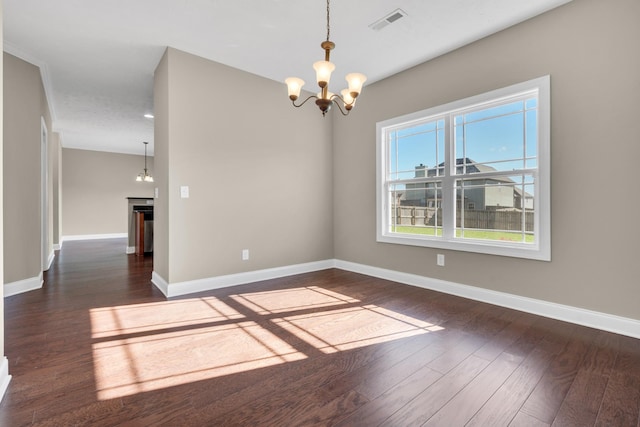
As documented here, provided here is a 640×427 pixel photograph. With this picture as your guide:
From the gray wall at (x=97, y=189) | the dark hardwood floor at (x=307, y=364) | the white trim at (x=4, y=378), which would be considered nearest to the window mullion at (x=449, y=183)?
the dark hardwood floor at (x=307, y=364)

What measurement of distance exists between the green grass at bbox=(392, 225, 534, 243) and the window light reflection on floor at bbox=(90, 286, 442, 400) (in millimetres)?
1288

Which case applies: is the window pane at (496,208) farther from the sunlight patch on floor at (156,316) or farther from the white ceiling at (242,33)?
the sunlight patch on floor at (156,316)

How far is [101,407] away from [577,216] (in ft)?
11.9

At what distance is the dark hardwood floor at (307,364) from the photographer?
1.51 meters

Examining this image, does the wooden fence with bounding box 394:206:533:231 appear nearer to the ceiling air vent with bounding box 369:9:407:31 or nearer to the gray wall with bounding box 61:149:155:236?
the ceiling air vent with bounding box 369:9:407:31

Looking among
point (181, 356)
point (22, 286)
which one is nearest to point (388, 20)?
point (181, 356)

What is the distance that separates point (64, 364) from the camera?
1945mm

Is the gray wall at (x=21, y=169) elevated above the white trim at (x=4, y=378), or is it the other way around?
the gray wall at (x=21, y=169)

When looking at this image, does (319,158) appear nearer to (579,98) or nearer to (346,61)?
(346,61)

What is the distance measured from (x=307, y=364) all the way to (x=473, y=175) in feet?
8.77

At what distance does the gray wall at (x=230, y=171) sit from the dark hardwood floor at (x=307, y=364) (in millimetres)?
715

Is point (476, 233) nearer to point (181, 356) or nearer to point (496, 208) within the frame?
point (496, 208)

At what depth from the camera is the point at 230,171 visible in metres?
3.87

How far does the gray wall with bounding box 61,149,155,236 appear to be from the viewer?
29.2ft
